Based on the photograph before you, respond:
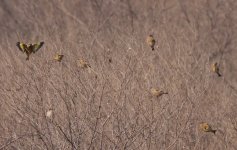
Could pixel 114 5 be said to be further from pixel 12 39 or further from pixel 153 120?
Result: pixel 153 120

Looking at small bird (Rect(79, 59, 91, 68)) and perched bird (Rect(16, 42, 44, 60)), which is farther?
perched bird (Rect(16, 42, 44, 60))

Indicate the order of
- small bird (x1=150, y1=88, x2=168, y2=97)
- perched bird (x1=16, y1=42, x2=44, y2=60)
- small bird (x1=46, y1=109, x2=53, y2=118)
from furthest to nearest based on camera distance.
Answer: perched bird (x1=16, y1=42, x2=44, y2=60) < small bird (x1=150, y1=88, x2=168, y2=97) < small bird (x1=46, y1=109, x2=53, y2=118)

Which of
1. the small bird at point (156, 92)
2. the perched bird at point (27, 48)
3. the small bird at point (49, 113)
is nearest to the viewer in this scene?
the small bird at point (49, 113)

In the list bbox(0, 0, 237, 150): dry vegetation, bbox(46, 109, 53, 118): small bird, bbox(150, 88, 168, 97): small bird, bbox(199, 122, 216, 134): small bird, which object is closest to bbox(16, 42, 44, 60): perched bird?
bbox(0, 0, 237, 150): dry vegetation

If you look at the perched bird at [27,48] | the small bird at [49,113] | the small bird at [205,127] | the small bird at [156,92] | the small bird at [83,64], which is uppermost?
the perched bird at [27,48]

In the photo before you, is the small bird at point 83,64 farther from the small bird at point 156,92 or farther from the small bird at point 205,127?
the small bird at point 205,127

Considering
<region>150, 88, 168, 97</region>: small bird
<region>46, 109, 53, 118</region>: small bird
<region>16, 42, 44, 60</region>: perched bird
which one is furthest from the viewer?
<region>16, 42, 44, 60</region>: perched bird

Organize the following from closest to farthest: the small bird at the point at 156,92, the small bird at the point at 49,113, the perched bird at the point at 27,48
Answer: the small bird at the point at 49,113 < the small bird at the point at 156,92 < the perched bird at the point at 27,48

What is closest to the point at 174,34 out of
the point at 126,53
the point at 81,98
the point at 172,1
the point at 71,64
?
the point at 172,1

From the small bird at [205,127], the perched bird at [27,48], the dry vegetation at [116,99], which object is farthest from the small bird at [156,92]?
the perched bird at [27,48]

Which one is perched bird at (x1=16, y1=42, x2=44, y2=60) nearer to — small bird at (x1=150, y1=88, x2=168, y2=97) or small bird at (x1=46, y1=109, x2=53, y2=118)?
small bird at (x1=46, y1=109, x2=53, y2=118)

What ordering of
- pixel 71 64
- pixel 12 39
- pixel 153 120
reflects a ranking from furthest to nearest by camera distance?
pixel 12 39, pixel 71 64, pixel 153 120
